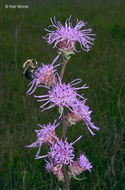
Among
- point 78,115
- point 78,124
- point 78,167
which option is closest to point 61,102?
point 78,115

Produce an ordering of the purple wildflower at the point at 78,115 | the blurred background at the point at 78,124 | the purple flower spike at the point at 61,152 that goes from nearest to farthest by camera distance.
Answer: the purple flower spike at the point at 61,152 < the purple wildflower at the point at 78,115 < the blurred background at the point at 78,124

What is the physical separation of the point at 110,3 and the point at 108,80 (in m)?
6.19

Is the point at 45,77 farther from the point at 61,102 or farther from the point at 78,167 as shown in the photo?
the point at 78,167

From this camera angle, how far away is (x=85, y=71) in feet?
12.1

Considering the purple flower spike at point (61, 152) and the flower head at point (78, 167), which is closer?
the purple flower spike at point (61, 152)

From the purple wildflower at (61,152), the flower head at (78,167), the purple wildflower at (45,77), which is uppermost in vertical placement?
the purple wildflower at (45,77)

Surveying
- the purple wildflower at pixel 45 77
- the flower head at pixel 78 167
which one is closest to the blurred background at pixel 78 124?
the flower head at pixel 78 167

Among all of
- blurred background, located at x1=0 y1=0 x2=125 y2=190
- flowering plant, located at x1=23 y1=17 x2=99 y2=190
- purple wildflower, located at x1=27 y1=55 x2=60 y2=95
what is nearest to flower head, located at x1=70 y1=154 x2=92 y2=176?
flowering plant, located at x1=23 y1=17 x2=99 y2=190

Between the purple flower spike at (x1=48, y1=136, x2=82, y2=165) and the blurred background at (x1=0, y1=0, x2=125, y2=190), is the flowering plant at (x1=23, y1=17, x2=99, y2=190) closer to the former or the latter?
the purple flower spike at (x1=48, y1=136, x2=82, y2=165)

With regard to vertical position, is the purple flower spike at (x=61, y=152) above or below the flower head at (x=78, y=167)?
above

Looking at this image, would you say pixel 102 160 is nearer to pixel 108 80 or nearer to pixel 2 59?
pixel 108 80

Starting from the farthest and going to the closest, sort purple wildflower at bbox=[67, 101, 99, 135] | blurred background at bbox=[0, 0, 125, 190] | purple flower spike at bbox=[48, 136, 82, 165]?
blurred background at bbox=[0, 0, 125, 190], purple wildflower at bbox=[67, 101, 99, 135], purple flower spike at bbox=[48, 136, 82, 165]

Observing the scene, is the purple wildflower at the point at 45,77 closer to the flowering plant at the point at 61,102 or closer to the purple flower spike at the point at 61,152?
the flowering plant at the point at 61,102

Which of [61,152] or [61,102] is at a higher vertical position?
[61,102]
